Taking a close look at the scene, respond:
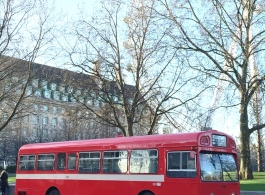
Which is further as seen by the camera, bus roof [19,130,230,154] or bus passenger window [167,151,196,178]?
bus roof [19,130,230,154]

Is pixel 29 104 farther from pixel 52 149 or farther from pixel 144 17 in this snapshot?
pixel 52 149

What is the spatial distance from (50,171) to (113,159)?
13.9 feet

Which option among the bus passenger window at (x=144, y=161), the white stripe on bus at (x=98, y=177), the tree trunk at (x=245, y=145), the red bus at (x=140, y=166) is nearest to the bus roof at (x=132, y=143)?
the red bus at (x=140, y=166)

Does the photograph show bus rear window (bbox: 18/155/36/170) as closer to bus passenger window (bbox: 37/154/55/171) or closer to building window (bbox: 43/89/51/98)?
bus passenger window (bbox: 37/154/55/171)

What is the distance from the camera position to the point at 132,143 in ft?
56.6

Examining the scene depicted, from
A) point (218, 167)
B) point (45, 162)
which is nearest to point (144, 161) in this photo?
point (218, 167)

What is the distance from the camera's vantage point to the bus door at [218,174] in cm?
1480

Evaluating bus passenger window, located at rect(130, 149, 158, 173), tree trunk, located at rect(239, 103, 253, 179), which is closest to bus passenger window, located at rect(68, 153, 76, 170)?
bus passenger window, located at rect(130, 149, 158, 173)

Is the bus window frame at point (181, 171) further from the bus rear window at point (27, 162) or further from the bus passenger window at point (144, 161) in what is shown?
the bus rear window at point (27, 162)

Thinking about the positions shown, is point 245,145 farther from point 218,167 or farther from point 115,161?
point 218,167

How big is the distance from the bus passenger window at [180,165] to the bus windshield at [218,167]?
0.35 metres

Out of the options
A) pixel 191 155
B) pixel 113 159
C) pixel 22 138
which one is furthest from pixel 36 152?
pixel 22 138

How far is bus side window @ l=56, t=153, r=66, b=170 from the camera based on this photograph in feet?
66.1

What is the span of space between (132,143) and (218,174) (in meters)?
3.69
